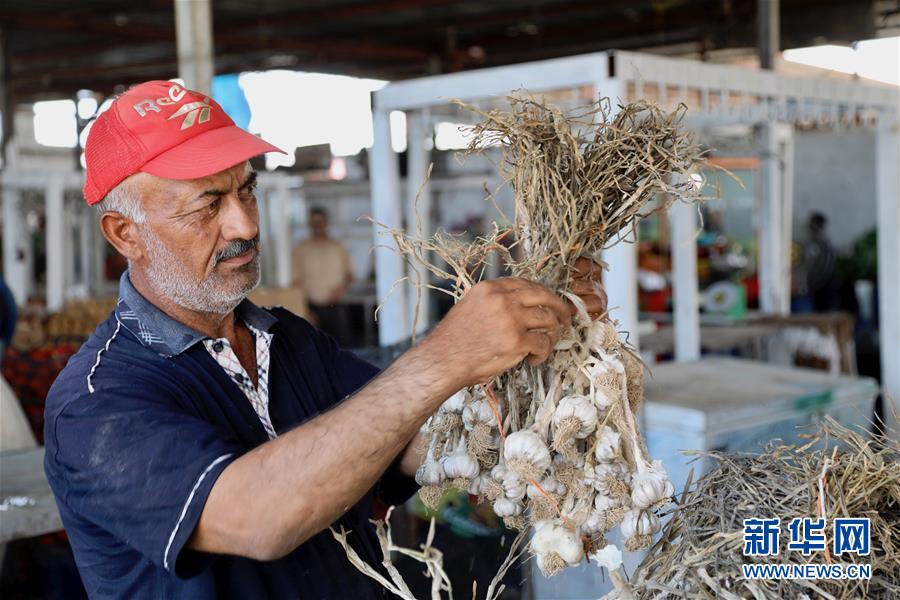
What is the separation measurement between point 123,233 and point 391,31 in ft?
34.4

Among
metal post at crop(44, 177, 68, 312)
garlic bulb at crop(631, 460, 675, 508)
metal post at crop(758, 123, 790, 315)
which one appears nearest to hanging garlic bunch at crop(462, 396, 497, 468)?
garlic bulb at crop(631, 460, 675, 508)

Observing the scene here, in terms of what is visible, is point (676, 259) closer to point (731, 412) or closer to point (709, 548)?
point (731, 412)

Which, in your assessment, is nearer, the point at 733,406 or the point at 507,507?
the point at 507,507

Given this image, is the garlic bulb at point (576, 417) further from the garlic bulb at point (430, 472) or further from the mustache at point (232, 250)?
the mustache at point (232, 250)

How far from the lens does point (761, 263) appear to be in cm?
680

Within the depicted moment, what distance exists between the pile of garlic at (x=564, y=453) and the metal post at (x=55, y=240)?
7.14 metres

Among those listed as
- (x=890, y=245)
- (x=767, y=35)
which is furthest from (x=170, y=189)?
(x=767, y=35)

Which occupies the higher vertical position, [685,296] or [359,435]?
[359,435]

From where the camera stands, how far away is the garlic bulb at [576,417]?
55.1 inches

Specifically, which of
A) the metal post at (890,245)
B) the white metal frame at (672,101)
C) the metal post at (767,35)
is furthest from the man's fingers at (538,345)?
the metal post at (767,35)

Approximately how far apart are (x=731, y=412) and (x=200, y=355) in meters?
2.38

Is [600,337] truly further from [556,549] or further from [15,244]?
[15,244]

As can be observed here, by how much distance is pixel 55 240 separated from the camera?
8023mm

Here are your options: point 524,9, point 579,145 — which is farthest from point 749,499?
point 524,9
